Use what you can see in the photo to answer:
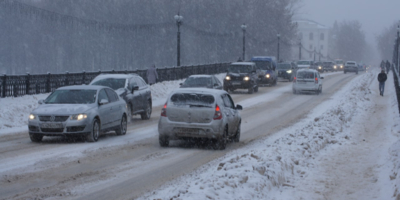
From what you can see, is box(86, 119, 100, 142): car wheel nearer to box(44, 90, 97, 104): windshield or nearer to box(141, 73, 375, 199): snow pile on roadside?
box(44, 90, 97, 104): windshield

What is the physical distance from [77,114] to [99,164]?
3.09 m

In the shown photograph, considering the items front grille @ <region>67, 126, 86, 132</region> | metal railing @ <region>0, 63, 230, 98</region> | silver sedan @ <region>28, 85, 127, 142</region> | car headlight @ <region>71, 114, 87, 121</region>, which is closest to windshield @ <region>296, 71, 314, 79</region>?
metal railing @ <region>0, 63, 230, 98</region>

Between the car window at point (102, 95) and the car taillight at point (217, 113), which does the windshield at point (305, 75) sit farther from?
the car taillight at point (217, 113)

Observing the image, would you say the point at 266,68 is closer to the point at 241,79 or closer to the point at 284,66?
the point at 284,66

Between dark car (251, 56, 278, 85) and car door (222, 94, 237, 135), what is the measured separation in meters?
28.6

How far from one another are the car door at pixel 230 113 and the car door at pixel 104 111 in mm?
3073

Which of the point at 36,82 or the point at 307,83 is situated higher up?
the point at 36,82

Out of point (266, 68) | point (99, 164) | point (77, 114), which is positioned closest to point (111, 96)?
point (77, 114)

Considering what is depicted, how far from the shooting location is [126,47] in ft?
293

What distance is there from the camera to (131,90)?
19.0 metres

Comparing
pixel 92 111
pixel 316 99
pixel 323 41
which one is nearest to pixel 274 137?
pixel 92 111

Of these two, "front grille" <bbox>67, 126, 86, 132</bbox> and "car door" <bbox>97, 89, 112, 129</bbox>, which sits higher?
"car door" <bbox>97, 89, 112, 129</bbox>

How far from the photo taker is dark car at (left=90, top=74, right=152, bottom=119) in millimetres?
18672

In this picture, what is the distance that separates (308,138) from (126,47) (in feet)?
254
